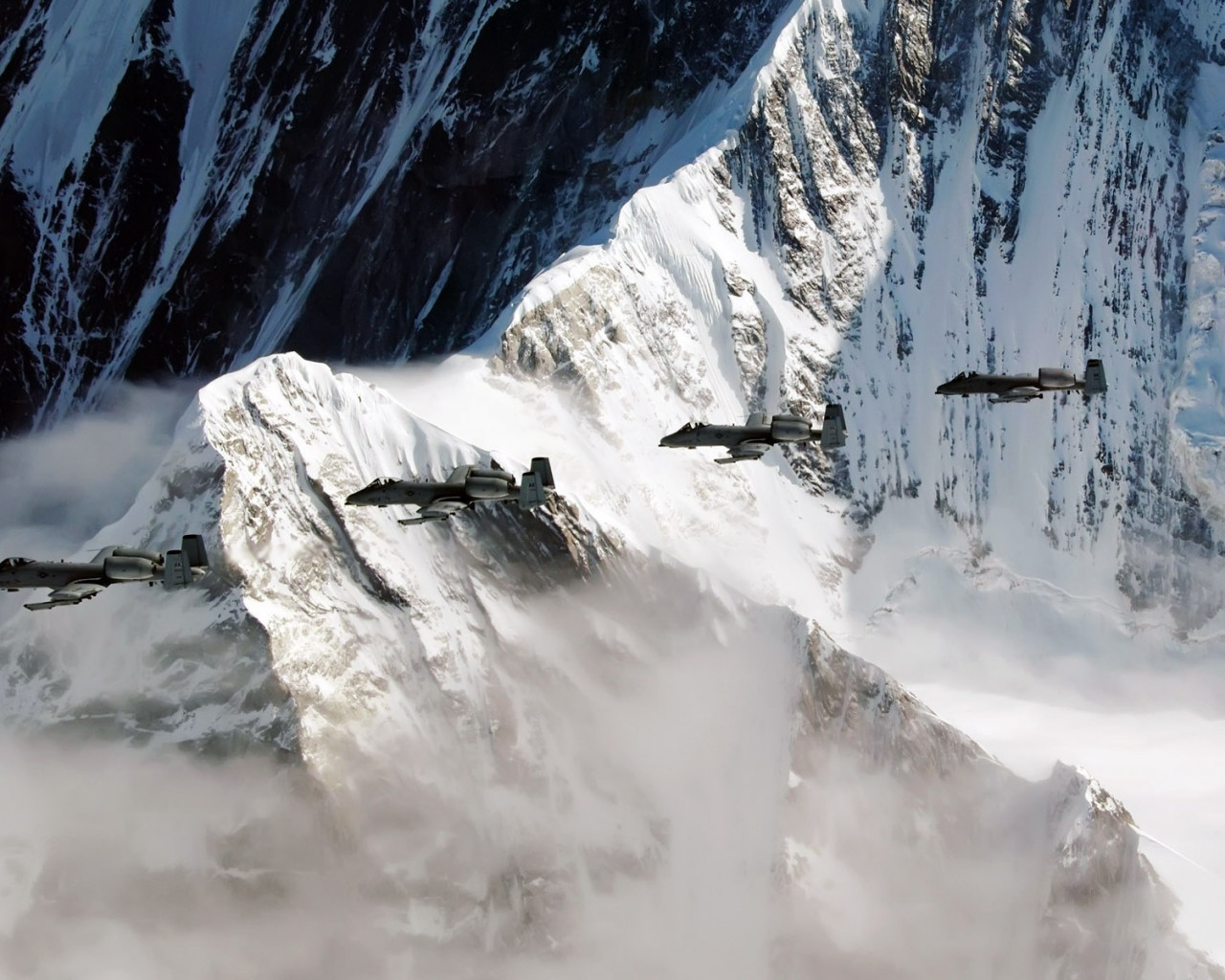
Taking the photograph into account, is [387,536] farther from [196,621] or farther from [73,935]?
[73,935]

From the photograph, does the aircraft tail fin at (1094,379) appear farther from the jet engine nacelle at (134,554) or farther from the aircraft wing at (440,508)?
the jet engine nacelle at (134,554)

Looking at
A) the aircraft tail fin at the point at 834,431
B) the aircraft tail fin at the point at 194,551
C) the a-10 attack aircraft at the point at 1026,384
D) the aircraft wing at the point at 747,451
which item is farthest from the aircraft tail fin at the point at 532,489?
the a-10 attack aircraft at the point at 1026,384

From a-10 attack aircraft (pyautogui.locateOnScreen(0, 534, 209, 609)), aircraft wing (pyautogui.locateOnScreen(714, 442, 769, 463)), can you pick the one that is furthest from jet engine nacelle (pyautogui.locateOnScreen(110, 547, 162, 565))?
aircraft wing (pyautogui.locateOnScreen(714, 442, 769, 463))

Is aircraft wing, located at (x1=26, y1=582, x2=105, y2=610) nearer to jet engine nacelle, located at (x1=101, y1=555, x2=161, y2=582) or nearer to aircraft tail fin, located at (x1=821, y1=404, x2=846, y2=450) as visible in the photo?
jet engine nacelle, located at (x1=101, y1=555, x2=161, y2=582)

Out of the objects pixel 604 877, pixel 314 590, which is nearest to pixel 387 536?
pixel 314 590

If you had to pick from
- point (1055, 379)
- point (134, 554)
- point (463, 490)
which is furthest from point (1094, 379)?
point (134, 554)
